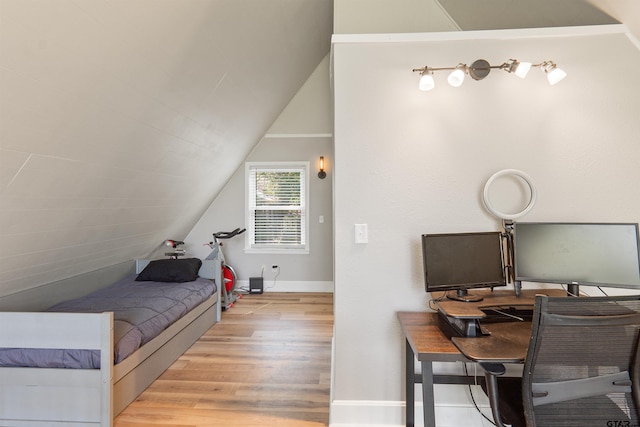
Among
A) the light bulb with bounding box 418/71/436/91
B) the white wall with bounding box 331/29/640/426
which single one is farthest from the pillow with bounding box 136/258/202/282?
the light bulb with bounding box 418/71/436/91

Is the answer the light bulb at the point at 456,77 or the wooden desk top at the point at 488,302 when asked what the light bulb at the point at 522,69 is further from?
the wooden desk top at the point at 488,302

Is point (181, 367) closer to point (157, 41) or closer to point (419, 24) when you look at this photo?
point (157, 41)

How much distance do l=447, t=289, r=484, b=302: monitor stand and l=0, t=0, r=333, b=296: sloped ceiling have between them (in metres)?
2.16

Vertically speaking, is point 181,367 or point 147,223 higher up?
point 147,223

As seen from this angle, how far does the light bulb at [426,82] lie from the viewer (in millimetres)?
1688

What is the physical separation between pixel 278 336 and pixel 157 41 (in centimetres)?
269

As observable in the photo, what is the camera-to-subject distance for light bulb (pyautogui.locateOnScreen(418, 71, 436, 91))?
1688 mm

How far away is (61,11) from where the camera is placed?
115cm

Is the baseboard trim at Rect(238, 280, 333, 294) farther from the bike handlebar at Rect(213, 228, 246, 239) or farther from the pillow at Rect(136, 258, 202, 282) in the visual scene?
the pillow at Rect(136, 258, 202, 282)

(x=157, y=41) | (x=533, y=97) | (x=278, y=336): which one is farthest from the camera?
(x=278, y=336)

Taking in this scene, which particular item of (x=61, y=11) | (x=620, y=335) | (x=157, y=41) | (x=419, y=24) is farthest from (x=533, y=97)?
(x=61, y=11)

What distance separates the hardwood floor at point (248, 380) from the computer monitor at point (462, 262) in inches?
45.9

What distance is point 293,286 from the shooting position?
4.62 meters

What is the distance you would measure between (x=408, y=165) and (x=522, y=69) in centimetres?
81
